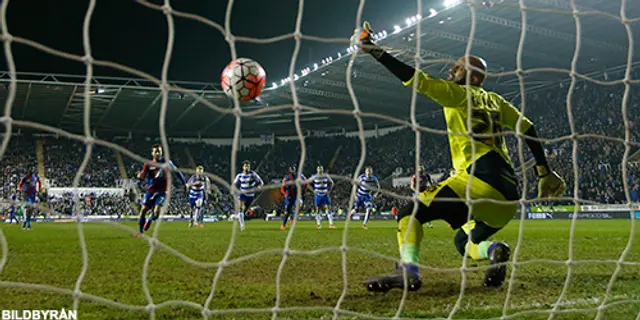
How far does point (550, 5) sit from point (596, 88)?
962cm

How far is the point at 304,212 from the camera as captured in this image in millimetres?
31031

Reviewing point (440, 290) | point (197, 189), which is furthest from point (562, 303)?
point (197, 189)

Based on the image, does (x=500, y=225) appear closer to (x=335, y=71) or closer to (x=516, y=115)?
(x=516, y=115)

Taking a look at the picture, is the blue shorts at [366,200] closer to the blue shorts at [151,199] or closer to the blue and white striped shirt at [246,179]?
the blue and white striped shirt at [246,179]

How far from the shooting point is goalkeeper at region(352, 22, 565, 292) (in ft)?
11.1

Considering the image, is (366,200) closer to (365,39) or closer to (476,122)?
(476,122)

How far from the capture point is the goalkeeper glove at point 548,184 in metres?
4.04

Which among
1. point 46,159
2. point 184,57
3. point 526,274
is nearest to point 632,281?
point 526,274

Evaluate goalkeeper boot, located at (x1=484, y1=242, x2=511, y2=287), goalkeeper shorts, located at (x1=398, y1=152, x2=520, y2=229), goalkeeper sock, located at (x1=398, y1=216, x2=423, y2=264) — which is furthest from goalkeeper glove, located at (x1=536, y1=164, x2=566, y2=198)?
goalkeeper sock, located at (x1=398, y1=216, x2=423, y2=264)

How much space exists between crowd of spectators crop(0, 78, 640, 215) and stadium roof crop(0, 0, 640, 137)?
4.34 feet

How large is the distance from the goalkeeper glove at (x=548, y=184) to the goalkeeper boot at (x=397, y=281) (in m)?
1.37

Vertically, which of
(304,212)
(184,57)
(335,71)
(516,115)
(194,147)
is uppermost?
(184,57)

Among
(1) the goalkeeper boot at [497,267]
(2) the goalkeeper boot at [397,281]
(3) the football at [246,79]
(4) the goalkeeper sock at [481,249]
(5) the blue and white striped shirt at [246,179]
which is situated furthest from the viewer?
(5) the blue and white striped shirt at [246,179]

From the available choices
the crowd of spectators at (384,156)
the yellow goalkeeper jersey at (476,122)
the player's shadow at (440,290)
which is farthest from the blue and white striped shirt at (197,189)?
the yellow goalkeeper jersey at (476,122)
